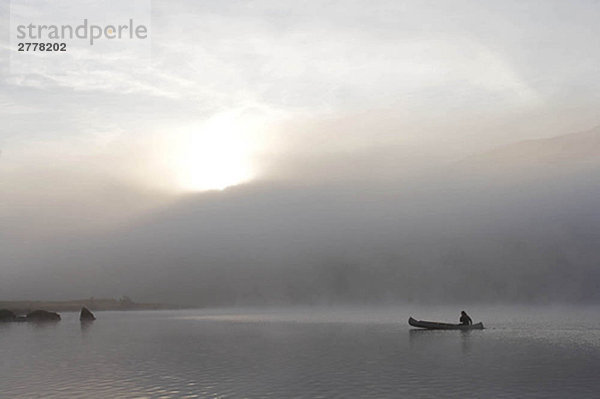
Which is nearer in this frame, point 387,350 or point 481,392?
point 481,392

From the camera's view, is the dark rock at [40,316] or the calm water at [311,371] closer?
the calm water at [311,371]

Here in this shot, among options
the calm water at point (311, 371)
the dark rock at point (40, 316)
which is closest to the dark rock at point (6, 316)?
the dark rock at point (40, 316)

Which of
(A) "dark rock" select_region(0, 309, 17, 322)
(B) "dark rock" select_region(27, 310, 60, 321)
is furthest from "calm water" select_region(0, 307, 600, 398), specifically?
(B) "dark rock" select_region(27, 310, 60, 321)

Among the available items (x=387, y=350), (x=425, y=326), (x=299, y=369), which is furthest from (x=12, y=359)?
(x=425, y=326)

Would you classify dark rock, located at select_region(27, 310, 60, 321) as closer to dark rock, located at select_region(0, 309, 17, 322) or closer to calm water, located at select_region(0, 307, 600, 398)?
dark rock, located at select_region(0, 309, 17, 322)

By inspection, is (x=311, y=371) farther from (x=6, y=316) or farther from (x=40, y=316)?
(x=40, y=316)

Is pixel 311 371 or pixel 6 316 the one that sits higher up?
pixel 311 371

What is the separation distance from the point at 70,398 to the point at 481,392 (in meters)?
26.5

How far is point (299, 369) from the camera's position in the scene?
154 feet

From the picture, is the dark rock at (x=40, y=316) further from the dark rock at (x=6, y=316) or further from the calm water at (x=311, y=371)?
the calm water at (x=311, y=371)

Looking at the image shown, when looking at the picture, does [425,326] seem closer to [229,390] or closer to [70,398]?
[229,390]

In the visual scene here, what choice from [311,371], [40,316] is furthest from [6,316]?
[311,371]

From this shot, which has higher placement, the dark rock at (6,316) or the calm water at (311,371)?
the calm water at (311,371)

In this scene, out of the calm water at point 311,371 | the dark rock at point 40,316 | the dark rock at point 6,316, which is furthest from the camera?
the dark rock at point 40,316
